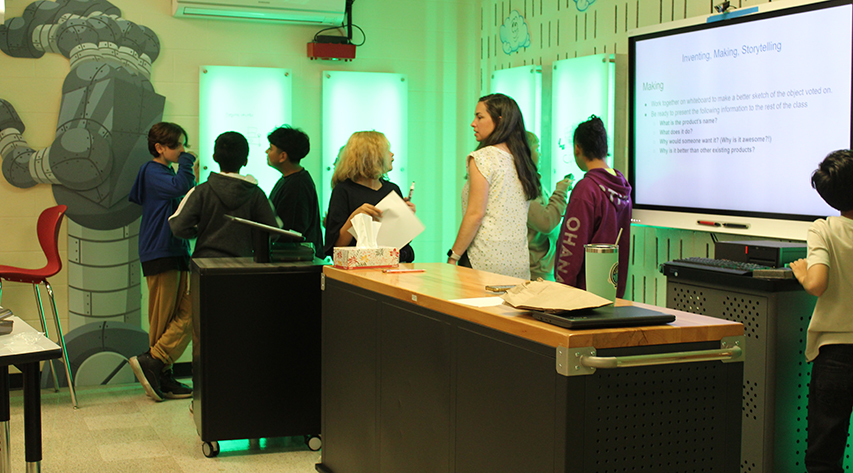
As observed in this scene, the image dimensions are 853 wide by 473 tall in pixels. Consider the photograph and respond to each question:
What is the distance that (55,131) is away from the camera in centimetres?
475

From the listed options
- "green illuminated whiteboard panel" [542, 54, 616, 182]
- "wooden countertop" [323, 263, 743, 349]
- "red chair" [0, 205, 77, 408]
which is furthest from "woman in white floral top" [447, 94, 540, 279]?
"red chair" [0, 205, 77, 408]

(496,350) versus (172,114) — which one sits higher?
(172,114)

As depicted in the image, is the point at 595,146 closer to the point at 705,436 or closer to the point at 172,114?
the point at 705,436

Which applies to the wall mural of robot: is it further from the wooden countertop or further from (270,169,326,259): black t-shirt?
the wooden countertop

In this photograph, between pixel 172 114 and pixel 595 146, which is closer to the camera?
pixel 595 146

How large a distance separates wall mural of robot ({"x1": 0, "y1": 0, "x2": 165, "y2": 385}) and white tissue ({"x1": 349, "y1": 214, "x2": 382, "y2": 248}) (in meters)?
2.62

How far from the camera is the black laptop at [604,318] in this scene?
158 centimetres

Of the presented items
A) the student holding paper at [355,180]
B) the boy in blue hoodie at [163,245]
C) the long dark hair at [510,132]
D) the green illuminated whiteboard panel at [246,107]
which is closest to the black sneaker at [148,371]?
the boy in blue hoodie at [163,245]

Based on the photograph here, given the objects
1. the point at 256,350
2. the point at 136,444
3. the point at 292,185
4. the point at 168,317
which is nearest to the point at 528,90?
the point at 292,185

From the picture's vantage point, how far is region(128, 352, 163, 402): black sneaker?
14.6 feet

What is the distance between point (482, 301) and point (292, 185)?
2.57 m

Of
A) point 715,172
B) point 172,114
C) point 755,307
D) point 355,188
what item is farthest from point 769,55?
point 172,114

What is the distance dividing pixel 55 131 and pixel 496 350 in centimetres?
403

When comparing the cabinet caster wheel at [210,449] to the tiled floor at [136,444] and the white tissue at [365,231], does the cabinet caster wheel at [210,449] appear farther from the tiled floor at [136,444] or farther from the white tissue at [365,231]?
the white tissue at [365,231]
